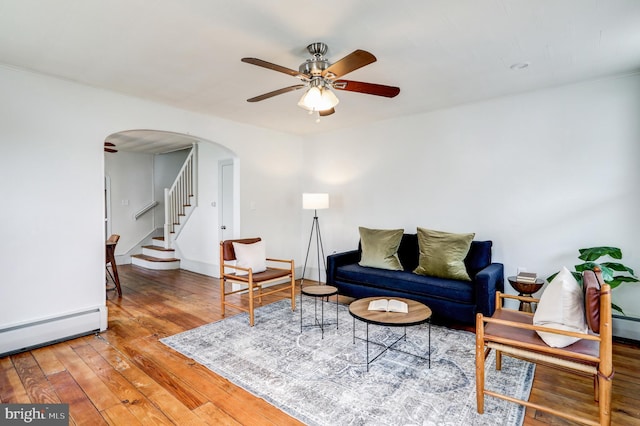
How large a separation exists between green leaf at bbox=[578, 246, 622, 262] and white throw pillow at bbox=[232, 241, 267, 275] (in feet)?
11.0

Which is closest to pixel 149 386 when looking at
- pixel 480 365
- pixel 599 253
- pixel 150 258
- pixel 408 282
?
pixel 480 365

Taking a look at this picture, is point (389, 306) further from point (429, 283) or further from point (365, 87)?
point (365, 87)

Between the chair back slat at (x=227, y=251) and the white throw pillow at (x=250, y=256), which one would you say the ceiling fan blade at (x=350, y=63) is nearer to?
the white throw pillow at (x=250, y=256)

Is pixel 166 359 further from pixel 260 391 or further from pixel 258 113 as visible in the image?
pixel 258 113

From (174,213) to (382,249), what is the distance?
15.7 ft

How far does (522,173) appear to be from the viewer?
364cm

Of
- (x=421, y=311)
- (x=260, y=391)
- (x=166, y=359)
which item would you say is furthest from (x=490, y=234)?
(x=166, y=359)

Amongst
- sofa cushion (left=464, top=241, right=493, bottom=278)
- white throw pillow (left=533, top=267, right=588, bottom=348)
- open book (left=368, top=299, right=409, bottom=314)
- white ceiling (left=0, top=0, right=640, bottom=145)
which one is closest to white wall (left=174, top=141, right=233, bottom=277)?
white ceiling (left=0, top=0, right=640, bottom=145)

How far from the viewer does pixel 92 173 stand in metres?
3.32

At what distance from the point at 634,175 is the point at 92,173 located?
5.36m

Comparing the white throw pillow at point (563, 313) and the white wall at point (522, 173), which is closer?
the white throw pillow at point (563, 313)

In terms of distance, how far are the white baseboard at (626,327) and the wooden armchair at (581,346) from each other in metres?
1.39

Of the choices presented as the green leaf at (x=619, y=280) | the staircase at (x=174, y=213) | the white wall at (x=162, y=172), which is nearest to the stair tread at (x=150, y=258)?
the staircase at (x=174, y=213)

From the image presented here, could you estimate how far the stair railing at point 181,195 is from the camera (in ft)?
20.6
